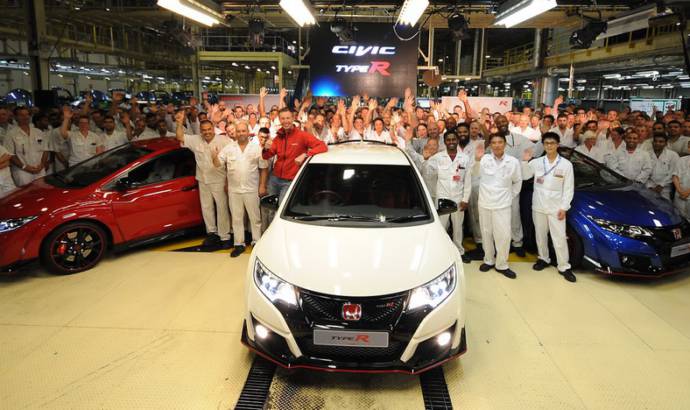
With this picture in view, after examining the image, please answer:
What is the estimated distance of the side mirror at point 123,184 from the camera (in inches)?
188

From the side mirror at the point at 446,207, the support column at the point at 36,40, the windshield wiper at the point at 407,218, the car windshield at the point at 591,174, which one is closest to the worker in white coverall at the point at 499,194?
the car windshield at the point at 591,174

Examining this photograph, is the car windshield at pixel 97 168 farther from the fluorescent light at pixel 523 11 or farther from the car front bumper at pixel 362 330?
the fluorescent light at pixel 523 11

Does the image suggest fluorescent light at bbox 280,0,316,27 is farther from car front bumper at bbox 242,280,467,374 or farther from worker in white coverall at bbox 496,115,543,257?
car front bumper at bbox 242,280,467,374

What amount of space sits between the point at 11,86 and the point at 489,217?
2403cm

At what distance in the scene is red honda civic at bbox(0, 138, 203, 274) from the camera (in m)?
4.21

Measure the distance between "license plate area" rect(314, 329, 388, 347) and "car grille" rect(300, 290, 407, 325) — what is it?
63 mm

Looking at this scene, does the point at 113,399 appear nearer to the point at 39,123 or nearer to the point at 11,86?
the point at 39,123

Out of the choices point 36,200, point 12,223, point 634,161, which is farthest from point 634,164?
point 12,223

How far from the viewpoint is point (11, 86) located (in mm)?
20188

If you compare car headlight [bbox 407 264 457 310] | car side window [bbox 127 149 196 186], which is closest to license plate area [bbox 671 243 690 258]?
car headlight [bbox 407 264 457 310]

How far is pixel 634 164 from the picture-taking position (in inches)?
222

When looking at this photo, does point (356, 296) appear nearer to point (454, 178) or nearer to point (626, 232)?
point (454, 178)

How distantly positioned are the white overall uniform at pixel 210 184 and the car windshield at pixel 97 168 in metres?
0.58

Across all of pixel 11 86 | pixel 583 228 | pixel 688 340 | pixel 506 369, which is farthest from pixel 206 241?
pixel 11 86
